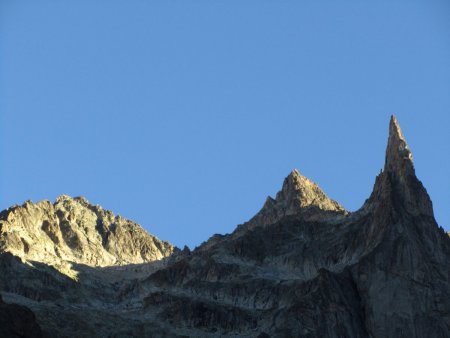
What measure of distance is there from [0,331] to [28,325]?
877 centimetres

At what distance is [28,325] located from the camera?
198625mm

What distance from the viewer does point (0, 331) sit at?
190 m
